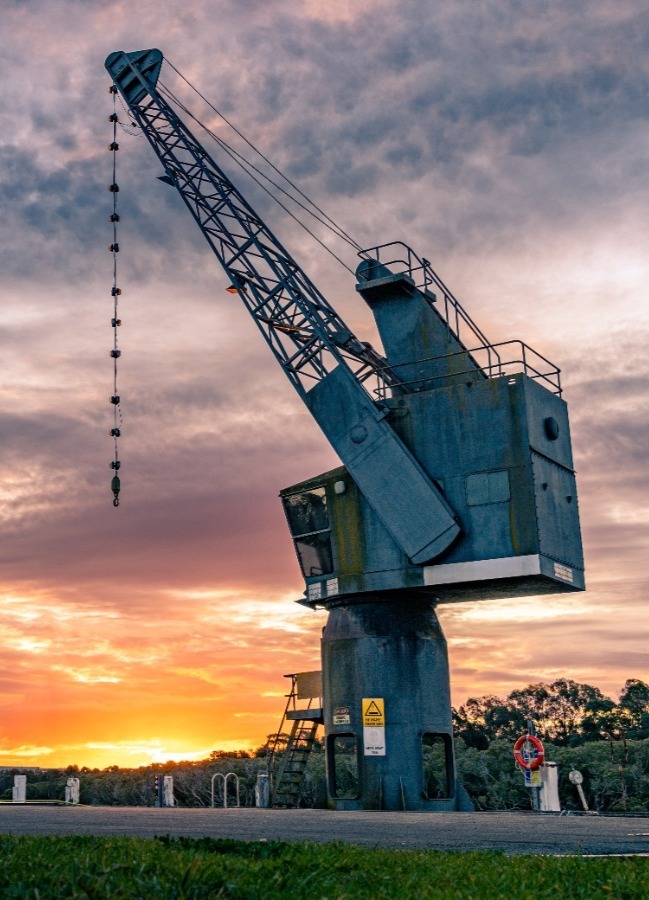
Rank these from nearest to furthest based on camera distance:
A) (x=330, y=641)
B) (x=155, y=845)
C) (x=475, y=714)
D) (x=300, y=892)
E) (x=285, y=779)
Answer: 1. (x=300, y=892)
2. (x=155, y=845)
3. (x=330, y=641)
4. (x=285, y=779)
5. (x=475, y=714)

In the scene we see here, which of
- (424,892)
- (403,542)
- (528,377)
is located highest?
(528,377)

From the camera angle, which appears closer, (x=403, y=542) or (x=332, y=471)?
(x=403, y=542)

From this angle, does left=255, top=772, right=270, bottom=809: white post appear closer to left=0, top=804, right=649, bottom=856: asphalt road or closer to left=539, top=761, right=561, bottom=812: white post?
left=539, top=761, right=561, bottom=812: white post

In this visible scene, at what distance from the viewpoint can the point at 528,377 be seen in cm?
3431

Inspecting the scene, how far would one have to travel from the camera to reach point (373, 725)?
34.9 metres

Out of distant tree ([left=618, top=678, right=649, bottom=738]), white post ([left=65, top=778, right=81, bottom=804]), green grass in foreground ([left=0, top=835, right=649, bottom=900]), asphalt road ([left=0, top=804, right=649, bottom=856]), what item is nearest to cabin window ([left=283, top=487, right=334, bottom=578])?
white post ([left=65, top=778, right=81, bottom=804])

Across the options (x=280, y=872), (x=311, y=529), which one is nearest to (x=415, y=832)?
(x=280, y=872)

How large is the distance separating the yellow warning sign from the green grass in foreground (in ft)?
78.0

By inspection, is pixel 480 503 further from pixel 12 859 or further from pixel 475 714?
pixel 475 714

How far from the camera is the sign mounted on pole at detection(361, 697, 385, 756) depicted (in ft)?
114

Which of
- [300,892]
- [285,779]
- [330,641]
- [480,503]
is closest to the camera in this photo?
[300,892]

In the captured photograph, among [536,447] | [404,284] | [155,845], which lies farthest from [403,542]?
[155,845]

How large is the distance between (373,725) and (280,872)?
2692cm

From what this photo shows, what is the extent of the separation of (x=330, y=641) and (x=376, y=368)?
399 inches
